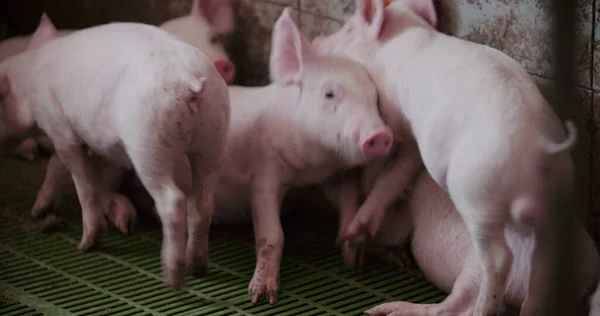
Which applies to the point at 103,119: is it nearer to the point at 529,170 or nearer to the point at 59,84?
the point at 59,84

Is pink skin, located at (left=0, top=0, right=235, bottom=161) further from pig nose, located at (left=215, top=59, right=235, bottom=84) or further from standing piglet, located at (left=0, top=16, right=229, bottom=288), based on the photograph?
standing piglet, located at (left=0, top=16, right=229, bottom=288)

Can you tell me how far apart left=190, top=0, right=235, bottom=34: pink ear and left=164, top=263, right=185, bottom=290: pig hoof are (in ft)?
4.68

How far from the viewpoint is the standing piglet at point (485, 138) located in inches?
90.1

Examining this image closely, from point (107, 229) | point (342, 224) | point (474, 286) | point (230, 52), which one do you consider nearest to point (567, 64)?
point (474, 286)

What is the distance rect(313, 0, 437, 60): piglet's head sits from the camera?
332 cm

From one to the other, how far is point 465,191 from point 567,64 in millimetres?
1356

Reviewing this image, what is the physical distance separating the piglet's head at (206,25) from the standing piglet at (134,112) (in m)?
0.61

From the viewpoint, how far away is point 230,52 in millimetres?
4305

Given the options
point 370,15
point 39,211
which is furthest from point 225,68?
point 39,211

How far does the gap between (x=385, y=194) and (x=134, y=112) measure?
0.97 meters

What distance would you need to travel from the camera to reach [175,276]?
2945 mm

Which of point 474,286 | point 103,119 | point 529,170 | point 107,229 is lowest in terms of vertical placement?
point 107,229

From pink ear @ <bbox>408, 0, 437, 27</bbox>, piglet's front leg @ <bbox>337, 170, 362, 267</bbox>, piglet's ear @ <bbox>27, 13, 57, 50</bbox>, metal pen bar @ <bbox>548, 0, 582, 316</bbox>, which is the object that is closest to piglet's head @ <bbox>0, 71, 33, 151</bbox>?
piglet's ear @ <bbox>27, 13, 57, 50</bbox>

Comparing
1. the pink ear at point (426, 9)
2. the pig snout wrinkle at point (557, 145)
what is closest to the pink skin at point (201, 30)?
the pink ear at point (426, 9)
